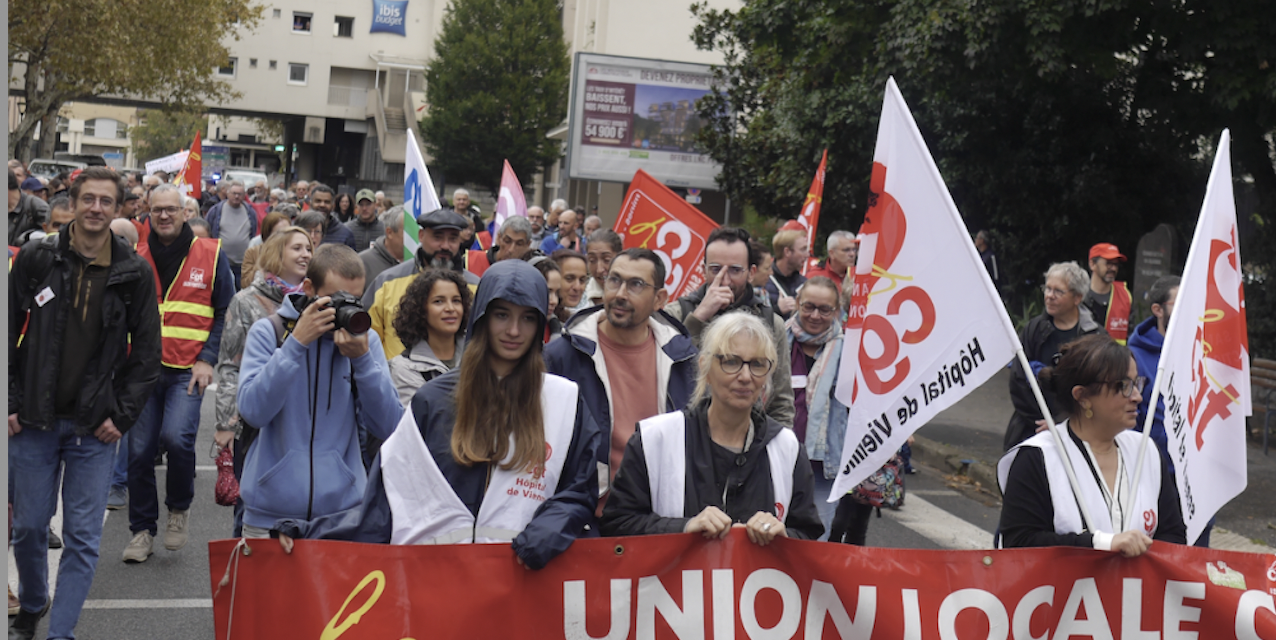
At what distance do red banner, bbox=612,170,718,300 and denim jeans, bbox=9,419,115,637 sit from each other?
4224 millimetres

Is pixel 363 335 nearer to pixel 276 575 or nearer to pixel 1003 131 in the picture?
pixel 276 575

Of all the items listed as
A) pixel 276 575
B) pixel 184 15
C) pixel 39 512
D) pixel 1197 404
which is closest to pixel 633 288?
pixel 276 575

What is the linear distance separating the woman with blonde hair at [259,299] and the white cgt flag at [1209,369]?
3542mm

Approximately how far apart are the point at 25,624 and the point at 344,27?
64.8m

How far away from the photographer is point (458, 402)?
3.32 m

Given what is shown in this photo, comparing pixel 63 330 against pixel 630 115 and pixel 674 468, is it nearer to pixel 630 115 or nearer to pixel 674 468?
pixel 674 468

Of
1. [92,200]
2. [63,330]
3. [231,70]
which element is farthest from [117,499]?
[231,70]

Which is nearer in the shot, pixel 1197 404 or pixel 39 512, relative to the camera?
pixel 1197 404

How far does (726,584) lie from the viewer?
3.51 m

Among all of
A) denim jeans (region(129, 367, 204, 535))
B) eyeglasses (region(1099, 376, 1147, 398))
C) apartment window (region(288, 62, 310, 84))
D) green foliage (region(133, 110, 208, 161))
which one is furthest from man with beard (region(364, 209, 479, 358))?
green foliage (region(133, 110, 208, 161))

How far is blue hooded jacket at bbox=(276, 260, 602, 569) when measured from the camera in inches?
130

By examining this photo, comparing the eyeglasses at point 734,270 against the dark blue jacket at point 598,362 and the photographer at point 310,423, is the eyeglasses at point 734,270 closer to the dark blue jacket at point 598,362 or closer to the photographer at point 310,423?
the dark blue jacket at point 598,362

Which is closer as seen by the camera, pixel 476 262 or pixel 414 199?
pixel 414 199

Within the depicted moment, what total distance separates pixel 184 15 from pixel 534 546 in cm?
3571
